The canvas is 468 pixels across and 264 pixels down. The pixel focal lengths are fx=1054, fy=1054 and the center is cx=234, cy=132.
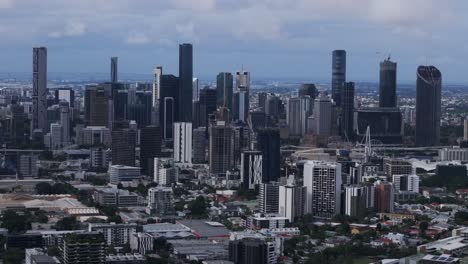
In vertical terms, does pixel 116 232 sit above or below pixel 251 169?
below

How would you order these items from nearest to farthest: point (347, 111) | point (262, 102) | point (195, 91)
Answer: point (347, 111), point (195, 91), point (262, 102)

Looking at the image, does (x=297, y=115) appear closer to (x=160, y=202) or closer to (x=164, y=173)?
(x=164, y=173)

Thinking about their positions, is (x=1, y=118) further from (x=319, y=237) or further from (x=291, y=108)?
(x=319, y=237)

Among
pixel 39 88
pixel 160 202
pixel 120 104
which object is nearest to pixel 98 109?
pixel 120 104

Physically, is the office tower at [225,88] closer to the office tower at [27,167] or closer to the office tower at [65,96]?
the office tower at [65,96]

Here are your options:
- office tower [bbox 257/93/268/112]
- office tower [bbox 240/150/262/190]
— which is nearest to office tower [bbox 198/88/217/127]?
office tower [bbox 257/93/268/112]

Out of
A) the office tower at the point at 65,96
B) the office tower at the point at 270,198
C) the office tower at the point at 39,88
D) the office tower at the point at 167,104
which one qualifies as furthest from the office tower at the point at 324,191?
the office tower at the point at 65,96

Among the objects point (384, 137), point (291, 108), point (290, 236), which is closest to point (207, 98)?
point (291, 108)
